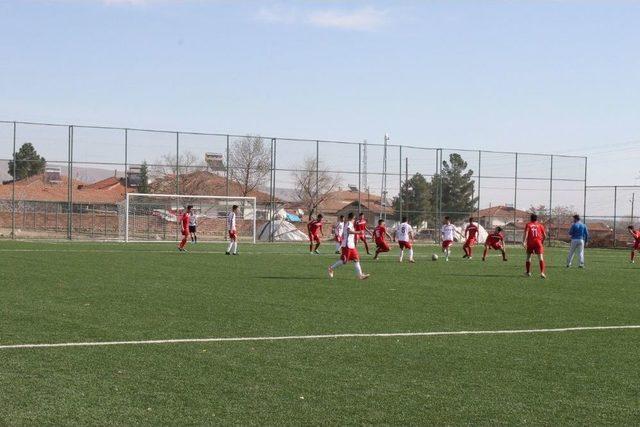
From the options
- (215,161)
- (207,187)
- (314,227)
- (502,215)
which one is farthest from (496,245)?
(502,215)

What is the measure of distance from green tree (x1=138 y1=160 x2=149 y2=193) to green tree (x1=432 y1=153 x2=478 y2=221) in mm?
18444

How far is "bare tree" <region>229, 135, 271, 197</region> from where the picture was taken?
1950 inches

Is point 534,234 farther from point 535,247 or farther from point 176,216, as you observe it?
point 176,216

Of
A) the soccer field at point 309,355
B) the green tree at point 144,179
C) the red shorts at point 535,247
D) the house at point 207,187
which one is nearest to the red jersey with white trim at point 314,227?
the red shorts at point 535,247

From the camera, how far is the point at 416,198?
5291 centimetres

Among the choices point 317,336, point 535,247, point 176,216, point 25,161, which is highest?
point 25,161

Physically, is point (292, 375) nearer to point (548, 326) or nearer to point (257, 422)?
point (257, 422)

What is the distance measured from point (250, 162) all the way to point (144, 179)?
20.7 ft

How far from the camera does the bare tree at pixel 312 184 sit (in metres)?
51.5

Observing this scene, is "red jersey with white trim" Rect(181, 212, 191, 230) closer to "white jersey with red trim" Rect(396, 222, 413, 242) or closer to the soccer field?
"white jersey with red trim" Rect(396, 222, 413, 242)

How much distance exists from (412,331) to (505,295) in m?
6.25

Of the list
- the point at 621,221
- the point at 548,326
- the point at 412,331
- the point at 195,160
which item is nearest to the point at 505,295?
the point at 548,326

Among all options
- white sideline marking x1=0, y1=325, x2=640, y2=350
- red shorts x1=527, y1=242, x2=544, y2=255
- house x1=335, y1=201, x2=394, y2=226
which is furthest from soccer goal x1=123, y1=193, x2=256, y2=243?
white sideline marking x1=0, y1=325, x2=640, y2=350

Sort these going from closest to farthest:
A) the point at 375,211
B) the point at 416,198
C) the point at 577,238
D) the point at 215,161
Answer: the point at 577,238, the point at 215,161, the point at 416,198, the point at 375,211
